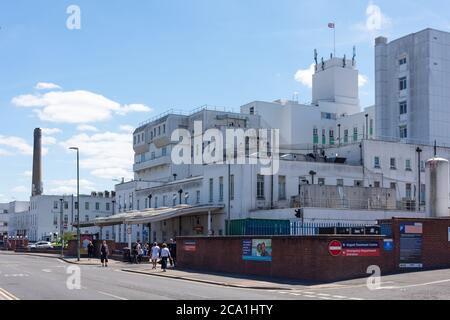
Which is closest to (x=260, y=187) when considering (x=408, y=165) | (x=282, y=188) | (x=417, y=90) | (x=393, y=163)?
(x=282, y=188)

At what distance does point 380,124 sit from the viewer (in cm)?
8931

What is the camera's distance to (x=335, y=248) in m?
28.4

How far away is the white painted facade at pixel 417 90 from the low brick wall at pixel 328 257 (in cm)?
5214

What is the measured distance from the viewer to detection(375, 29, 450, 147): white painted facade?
81875mm

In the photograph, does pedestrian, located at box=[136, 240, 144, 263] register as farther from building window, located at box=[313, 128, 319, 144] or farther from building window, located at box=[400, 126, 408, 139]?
building window, located at box=[313, 128, 319, 144]

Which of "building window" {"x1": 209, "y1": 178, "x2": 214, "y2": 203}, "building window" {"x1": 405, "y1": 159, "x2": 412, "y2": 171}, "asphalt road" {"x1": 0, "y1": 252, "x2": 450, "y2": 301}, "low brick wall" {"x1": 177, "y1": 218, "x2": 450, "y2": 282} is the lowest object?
"asphalt road" {"x1": 0, "y1": 252, "x2": 450, "y2": 301}

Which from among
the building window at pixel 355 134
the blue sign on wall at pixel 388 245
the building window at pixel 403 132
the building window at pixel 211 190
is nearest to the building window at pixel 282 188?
the building window at pixel 211 190

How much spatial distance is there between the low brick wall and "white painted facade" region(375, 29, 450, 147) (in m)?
52.1

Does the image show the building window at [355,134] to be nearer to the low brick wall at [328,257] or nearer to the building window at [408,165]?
the building window at [408,165]

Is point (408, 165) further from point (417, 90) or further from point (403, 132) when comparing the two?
point (417, 90)

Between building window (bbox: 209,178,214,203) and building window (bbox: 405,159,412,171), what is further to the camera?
building window (bbox: 405,159,412,171)

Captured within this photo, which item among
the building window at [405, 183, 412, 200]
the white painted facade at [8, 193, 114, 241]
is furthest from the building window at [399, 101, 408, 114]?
the white painted facade at [8, 193, 114, 241]
